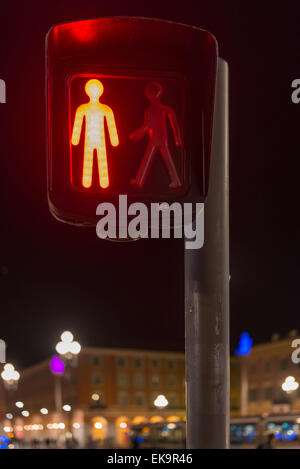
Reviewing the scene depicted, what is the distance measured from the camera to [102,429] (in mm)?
87625

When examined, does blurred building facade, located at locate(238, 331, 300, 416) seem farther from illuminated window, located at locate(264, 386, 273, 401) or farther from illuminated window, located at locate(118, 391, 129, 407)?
illuminated window, located at locate(118, 391, 129, 407)

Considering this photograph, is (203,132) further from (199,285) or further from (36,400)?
(36,400)

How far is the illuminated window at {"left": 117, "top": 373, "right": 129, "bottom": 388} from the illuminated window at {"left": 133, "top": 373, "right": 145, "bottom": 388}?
4.92 ft

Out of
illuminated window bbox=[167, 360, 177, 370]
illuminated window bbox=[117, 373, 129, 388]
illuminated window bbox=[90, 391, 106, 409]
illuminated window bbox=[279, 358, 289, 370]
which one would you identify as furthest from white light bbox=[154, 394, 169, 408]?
illuminated window bbox=[167, 360, 177, 370]

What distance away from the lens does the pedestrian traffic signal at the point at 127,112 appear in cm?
206

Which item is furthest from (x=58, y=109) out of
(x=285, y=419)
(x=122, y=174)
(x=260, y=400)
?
(x=260, y=400)

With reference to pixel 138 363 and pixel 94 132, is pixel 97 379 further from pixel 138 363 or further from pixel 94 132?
pixel 94 132

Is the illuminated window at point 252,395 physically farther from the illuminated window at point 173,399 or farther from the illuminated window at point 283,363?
the illuminated window at point 173,399

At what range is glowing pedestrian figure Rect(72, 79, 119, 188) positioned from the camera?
206cm

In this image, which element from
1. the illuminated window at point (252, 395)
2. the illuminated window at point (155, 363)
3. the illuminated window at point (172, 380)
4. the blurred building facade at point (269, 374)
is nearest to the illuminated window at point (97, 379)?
the illuminated window at point (155, 363)

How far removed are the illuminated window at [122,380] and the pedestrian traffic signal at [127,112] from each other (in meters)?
92.0

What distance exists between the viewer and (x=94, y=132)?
6.82ft

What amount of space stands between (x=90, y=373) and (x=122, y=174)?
293ft

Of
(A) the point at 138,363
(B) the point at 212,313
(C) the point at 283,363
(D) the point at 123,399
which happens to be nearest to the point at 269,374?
(C) the point at 283,363
